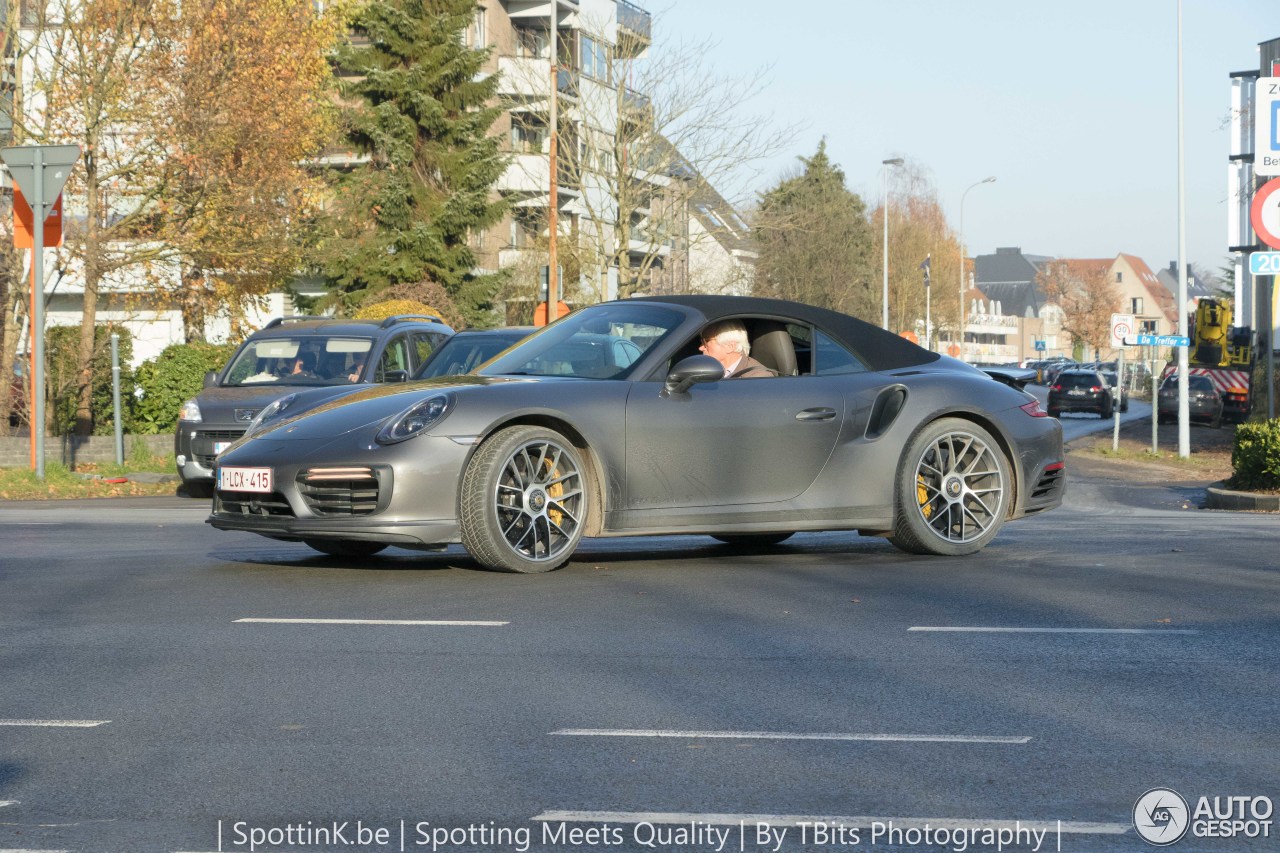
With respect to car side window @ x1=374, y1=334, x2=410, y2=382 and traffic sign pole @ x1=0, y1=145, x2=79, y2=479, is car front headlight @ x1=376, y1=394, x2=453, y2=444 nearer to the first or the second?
car side window @ x1=374, y1=334, x2=410, y2=382

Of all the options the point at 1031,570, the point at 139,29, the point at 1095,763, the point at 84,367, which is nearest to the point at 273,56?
the point at 139,29

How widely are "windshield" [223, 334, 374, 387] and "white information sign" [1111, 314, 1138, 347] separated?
23.1 meters

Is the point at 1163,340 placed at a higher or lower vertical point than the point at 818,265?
lower

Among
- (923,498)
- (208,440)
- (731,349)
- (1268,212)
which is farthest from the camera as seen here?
(208,440)

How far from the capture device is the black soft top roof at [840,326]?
940 centimetres

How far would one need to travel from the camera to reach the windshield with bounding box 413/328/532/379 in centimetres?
1339

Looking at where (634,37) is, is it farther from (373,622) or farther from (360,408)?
(373,622)

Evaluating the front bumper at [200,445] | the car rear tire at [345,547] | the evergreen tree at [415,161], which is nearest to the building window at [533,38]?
the evergreen tree at [415,161]

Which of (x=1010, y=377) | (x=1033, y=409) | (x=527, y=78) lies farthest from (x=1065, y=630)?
(x=527, y=78)

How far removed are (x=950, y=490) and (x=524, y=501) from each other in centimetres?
255

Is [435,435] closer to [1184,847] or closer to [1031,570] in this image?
[1031,570]

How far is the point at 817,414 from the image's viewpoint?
9180mm

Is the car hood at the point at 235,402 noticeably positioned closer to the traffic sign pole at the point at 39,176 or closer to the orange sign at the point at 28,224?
the traffic sign pole at the point at 39,176

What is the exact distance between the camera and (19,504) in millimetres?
16453
